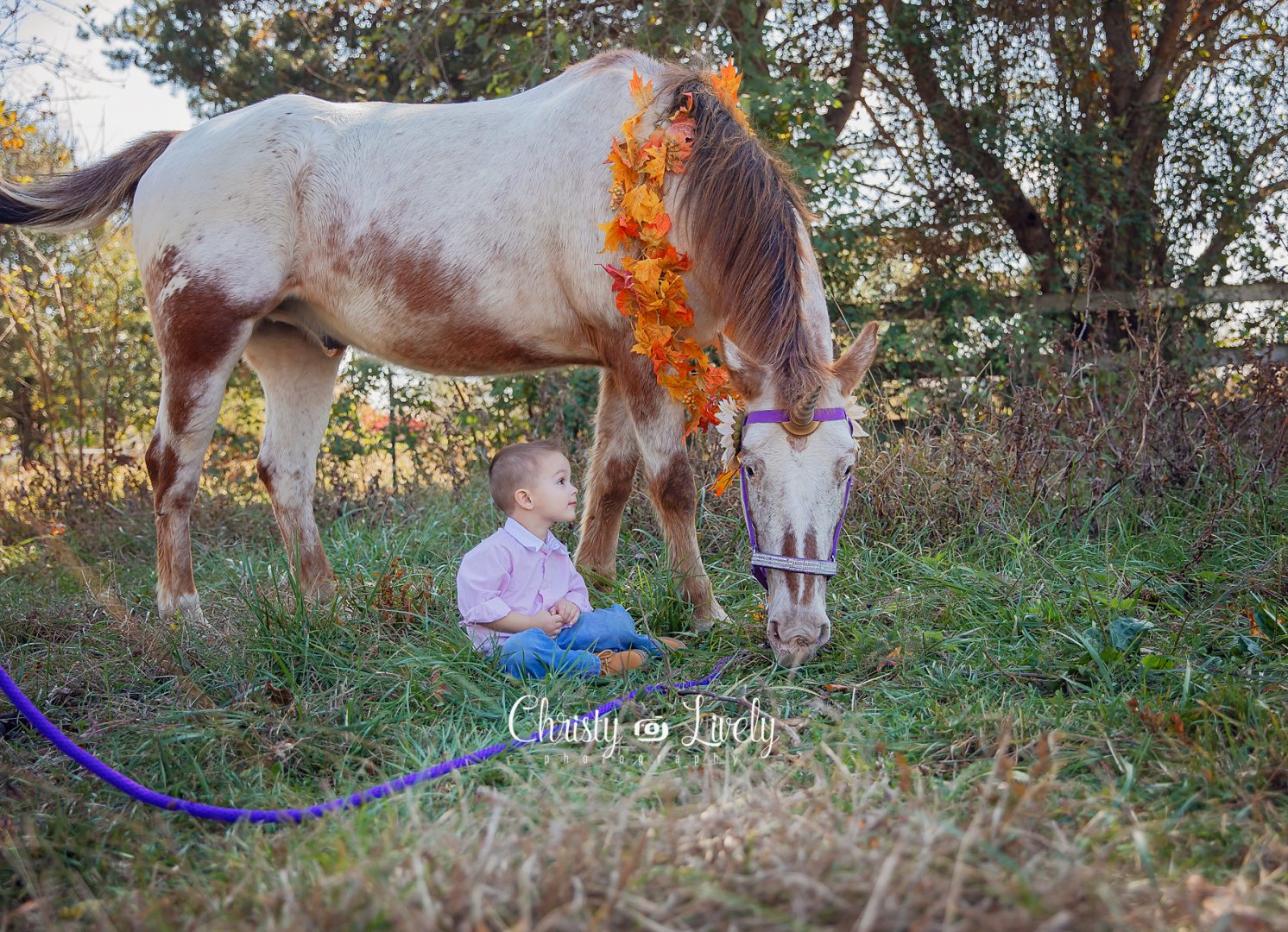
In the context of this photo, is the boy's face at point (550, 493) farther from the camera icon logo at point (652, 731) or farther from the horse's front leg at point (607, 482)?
the camera icon logo at point (652, 731)

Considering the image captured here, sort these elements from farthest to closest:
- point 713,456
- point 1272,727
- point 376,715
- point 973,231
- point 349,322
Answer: point 973,231, point 713,456, point 349,322, point 376,715, point 1272,727

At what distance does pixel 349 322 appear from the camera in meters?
3.69

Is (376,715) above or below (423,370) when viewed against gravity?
below

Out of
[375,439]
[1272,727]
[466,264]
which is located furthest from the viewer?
[375,439]

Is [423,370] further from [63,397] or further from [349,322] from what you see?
[63,397]

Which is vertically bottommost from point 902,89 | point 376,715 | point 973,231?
point 376,715

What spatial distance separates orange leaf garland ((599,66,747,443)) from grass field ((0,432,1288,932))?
731mm

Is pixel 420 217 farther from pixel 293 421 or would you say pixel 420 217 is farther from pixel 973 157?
pixel 973 157

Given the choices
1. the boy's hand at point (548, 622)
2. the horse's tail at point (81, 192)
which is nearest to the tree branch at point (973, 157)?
the horse's tail at point (81, 192)

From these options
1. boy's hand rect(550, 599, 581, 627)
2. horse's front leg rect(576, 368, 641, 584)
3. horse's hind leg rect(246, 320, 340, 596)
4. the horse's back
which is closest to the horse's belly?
the horse's back

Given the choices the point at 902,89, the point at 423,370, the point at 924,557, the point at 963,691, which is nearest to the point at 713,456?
the point at 924,557

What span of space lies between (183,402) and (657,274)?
76.2 inches

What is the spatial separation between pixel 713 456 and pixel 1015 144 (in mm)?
4453

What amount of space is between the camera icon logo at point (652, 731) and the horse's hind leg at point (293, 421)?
2011 mm
